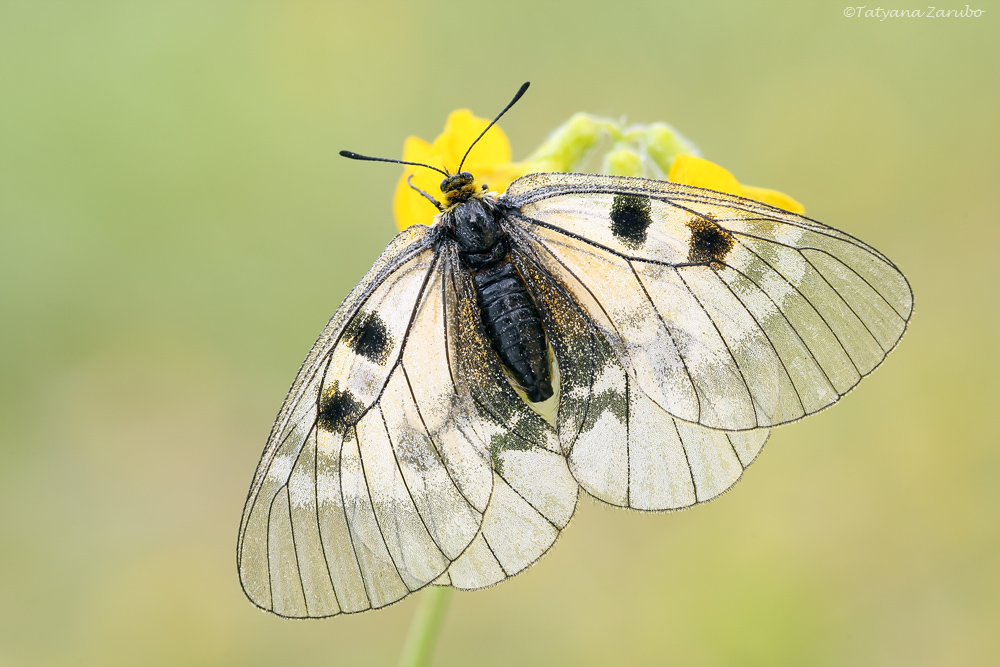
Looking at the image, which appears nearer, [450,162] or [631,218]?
[631,218]

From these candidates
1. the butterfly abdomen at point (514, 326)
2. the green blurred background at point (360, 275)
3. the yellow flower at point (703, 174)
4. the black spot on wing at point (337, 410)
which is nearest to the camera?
the black spot on wing at point (337, 410)

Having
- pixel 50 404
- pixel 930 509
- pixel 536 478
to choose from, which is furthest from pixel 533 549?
pixel 50 404

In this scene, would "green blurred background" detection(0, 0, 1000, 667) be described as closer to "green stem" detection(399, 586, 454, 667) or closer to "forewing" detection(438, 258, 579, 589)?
"green stem" detection(399, 586, 454, 667)

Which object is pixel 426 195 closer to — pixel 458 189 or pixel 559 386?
pixel 458 189

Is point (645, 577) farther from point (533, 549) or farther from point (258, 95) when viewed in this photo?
point (258, 95)

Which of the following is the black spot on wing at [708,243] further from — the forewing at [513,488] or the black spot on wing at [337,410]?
the black spot on wing at [337,410]

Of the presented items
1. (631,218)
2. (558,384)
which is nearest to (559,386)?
(558,384)

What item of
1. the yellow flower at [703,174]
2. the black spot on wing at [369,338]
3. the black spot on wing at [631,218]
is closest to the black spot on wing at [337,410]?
the black spot on wing at [369,338]
